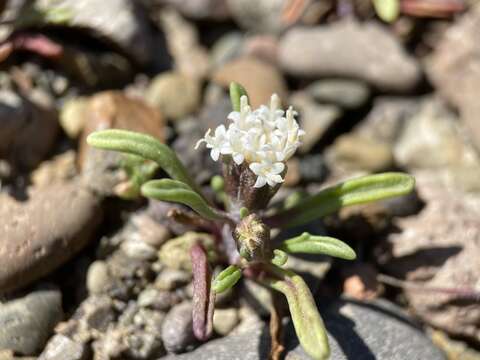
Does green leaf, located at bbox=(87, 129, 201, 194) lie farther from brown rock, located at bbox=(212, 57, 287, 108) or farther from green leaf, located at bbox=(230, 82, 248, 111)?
brown rock, located at bbox=(212, 57, 287, 108)

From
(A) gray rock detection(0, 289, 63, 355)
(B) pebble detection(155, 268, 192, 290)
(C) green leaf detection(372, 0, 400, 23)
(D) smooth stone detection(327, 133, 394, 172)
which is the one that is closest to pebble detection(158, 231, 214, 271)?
(B) pebble detection(155, 268, 192, 290)

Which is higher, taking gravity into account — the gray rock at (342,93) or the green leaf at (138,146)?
the green leaf at (138,146)

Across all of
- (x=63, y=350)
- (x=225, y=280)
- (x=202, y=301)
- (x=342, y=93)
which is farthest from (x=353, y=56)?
(x=63, y=350)

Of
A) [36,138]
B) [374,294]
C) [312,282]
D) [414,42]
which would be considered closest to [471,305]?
[374,294]

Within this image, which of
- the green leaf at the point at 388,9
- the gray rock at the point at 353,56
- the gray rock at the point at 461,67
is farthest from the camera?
the gray rock at the point at 353,56

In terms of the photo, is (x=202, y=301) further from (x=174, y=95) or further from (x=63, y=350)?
(x=174, y=95)

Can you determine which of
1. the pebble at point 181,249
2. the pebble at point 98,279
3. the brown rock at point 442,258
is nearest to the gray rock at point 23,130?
the pebble at point 98,279

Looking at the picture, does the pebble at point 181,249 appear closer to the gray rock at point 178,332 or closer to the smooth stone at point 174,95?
the gray rock at point 178,332
